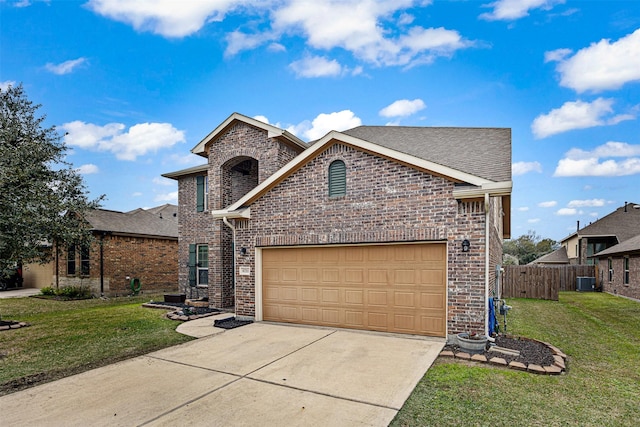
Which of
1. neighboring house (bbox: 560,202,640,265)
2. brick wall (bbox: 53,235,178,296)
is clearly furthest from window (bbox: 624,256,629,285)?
brick wall (bbox: 53,235,178,296)

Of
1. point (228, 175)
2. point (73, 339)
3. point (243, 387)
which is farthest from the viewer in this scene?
point (228, 175)

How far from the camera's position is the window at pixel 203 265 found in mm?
13414

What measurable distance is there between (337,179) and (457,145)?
13.9 feet

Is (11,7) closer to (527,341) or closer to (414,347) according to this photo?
(414,347)

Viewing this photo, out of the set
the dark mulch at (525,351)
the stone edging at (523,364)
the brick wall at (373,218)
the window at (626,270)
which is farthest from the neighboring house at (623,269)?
the brick wall at (373,218)

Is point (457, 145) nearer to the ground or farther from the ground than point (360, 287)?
farther from the ground

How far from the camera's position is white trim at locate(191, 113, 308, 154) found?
11.1m

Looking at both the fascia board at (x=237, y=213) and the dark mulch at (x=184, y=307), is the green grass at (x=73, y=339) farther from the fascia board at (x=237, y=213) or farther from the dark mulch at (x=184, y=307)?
the fascia board at (x=237, y=213)

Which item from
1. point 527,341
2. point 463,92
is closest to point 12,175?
point 527,341

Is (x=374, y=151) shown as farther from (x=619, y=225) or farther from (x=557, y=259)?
(x=557, y=259)

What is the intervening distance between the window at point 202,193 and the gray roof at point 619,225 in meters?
28.2

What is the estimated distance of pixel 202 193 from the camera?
13586 millimetres

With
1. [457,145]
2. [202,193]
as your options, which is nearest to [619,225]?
[457,145]

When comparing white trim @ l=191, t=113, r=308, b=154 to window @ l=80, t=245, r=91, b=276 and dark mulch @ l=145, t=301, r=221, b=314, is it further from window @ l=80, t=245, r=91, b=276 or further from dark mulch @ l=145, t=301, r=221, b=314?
window @ l=80, t=245, r=91, b=276
